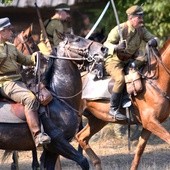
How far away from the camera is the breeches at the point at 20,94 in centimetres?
1098

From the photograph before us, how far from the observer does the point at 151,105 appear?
44.9 feet

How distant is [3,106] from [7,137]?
432 mm

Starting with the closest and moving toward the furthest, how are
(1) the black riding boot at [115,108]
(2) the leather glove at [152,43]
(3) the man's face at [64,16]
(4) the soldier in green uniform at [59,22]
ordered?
(2) the leather glove at [152,43] → (3) the man's face at [64,16] → (4) the soldier in green uniform at [59,22] → (1) the black riding boot at [115,108]

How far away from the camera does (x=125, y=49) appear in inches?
542

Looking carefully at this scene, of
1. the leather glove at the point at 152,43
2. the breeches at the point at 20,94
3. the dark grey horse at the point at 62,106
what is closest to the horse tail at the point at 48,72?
the dark grey horse at the point at 62,106

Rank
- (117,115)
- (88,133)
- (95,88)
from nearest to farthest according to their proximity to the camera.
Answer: (117,115) → (95,88) → (88,133)

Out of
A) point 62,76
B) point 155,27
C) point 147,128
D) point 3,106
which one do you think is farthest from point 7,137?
point 155,27

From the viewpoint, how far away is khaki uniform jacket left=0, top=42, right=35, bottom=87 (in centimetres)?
1117

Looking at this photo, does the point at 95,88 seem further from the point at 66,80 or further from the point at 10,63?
the point at 10,63

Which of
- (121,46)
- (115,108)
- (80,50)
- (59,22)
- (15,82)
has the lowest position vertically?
(115,108)

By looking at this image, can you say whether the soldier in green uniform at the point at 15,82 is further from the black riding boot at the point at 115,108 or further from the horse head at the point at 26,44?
the horse head at the point at 26,44

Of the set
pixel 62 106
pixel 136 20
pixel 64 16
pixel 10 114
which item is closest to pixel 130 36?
pixel 136 20

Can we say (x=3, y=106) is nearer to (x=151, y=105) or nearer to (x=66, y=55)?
(x=66, y=55)

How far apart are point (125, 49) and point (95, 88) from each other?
4.27ft
